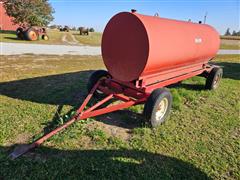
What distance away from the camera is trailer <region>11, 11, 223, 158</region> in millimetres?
3971

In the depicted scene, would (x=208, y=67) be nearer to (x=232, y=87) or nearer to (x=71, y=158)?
(x=232, y=87)

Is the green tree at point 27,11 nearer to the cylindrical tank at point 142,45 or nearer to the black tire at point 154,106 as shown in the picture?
the cylindrical tank at point 142,45

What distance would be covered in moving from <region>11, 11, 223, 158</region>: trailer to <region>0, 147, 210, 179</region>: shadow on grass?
24 cm

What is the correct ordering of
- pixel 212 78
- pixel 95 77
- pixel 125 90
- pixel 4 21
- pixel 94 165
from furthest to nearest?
1. pixel 4 21
2. pixel 212 78
3. pixel 95 77
4. pixel 125 90
5. pixel 94 165

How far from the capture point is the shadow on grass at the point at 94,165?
288 cm

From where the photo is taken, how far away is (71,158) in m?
3.19

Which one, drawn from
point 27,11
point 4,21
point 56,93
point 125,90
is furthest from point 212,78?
point 4,21

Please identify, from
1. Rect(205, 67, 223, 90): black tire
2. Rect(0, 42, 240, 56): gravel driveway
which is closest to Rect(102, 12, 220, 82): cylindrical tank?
Rect(205, 67, 223, 90): black tire

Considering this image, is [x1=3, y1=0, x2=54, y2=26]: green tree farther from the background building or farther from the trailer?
the trailer

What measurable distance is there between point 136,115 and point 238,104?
3.22 meters

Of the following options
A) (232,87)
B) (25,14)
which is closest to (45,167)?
(232,87)

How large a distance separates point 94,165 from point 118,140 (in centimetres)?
79

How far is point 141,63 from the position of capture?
407 cm

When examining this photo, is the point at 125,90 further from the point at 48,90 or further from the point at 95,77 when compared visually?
the point at 48,90
